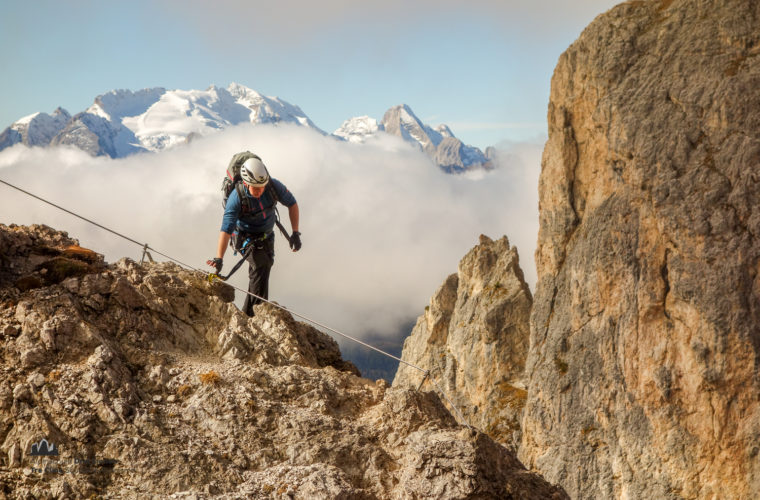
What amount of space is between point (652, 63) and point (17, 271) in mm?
67599

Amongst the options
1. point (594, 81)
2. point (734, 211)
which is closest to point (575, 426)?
point (734, 211)

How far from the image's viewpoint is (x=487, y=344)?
10762 cm

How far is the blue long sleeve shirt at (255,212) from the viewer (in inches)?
601

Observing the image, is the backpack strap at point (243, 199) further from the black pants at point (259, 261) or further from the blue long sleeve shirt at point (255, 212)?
the black pants at point (259, 261)

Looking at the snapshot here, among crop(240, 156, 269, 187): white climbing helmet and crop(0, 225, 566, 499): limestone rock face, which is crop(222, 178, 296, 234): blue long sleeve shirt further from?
crop(0, 225, 566, 499): limestone rock face

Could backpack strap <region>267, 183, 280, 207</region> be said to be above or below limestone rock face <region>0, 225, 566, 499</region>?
above

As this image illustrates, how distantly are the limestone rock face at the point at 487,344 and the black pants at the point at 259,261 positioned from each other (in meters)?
80.3

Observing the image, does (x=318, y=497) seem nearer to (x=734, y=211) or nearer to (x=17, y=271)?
(x=17, y=271)

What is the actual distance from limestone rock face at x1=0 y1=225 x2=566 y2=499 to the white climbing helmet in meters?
3.53

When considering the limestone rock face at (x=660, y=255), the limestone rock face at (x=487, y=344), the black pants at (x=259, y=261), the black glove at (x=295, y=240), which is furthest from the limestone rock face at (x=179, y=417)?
the limestone rock face at (x=487, y=344)

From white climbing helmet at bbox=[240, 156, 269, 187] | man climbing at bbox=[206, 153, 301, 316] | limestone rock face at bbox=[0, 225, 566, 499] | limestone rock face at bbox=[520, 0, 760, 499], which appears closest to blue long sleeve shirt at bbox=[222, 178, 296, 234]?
man climbing at bbox=[206, 153, 301, 316]

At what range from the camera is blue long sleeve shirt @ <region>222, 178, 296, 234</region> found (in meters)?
15.3

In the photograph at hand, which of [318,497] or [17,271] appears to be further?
[17,271]

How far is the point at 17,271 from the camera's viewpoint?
11836mm
